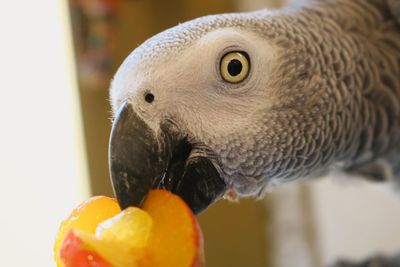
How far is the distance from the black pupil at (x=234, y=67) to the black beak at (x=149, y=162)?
0.14 m

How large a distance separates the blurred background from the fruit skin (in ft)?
1.63

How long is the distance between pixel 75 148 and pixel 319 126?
3.48ft

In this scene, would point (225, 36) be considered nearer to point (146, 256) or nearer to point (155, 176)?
point (155, 176)

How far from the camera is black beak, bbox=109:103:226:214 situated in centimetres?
70

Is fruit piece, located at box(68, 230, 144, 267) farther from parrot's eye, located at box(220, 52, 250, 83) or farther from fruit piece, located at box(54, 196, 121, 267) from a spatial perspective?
parrot's eye, located at box(220, 52, 250, 83)

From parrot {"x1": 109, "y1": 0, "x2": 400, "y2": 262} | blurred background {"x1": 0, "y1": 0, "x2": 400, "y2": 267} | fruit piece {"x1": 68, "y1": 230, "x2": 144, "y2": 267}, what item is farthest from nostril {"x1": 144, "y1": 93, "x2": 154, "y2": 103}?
blurred background {"x1": 0, "y1": 0, "x2": 400, "y2": 267}

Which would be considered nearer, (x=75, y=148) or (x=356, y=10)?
(x=356, y=10)

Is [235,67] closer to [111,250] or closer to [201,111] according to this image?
[201,111]

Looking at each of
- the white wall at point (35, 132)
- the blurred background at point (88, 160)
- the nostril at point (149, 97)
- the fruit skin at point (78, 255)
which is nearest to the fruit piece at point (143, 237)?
the fruit skin at point (78, 255)

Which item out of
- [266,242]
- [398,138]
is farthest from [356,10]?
[266,242]

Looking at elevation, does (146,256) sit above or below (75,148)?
above

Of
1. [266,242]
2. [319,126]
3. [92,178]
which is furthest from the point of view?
[266,242]

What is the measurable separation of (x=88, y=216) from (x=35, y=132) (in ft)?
2.94

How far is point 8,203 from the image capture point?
1336mm
